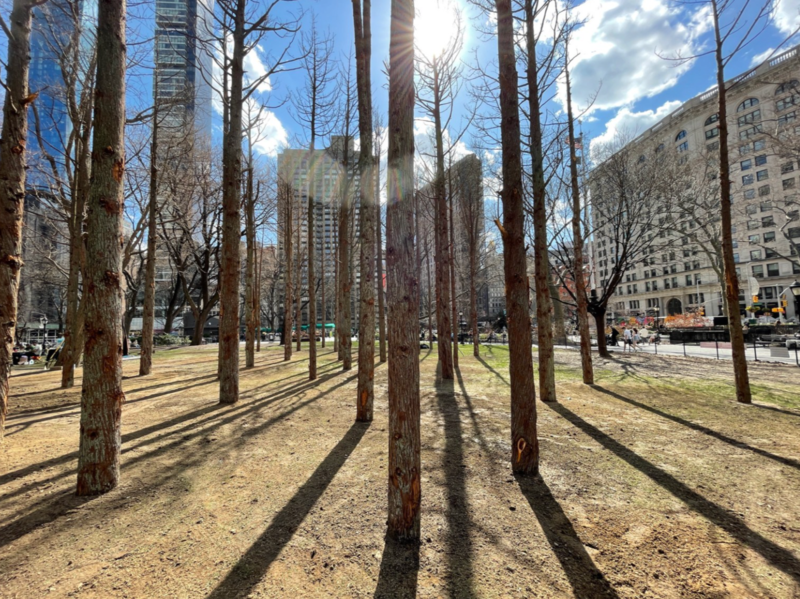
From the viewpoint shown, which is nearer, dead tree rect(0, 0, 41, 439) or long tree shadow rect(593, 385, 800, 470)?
dead tree rect(0, 0, 41, 439)

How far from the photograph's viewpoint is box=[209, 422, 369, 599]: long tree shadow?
2.14 meters

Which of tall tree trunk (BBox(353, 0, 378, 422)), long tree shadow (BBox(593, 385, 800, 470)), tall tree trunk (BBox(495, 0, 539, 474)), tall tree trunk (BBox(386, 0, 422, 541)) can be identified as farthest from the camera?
tall tree trunk (BBox(353, 0, 378, 422))

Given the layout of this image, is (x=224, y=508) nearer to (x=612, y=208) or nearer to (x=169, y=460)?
(x=169, y=460)

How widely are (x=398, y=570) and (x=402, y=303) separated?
72.0 inches

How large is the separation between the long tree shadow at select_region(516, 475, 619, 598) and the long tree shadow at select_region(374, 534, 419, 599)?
0.99m

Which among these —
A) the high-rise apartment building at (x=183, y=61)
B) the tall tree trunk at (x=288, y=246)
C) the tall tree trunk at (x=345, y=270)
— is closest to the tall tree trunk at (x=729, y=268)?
the tall tree trunk at (x=345, y=270)

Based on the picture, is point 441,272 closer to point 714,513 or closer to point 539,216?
point 539,216

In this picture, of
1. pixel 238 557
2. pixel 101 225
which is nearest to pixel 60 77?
pixel 101 225

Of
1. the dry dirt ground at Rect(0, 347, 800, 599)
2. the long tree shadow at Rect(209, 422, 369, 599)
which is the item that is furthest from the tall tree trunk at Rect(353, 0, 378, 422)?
the long tree shadow at Rect(209, 422, 369, 599)

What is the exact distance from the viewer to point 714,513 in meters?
2.98

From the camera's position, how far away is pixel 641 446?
4.71 meters

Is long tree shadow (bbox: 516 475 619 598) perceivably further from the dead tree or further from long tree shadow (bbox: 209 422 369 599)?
the dead tree

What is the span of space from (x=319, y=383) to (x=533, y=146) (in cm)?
790

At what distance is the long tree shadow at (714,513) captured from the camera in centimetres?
238
